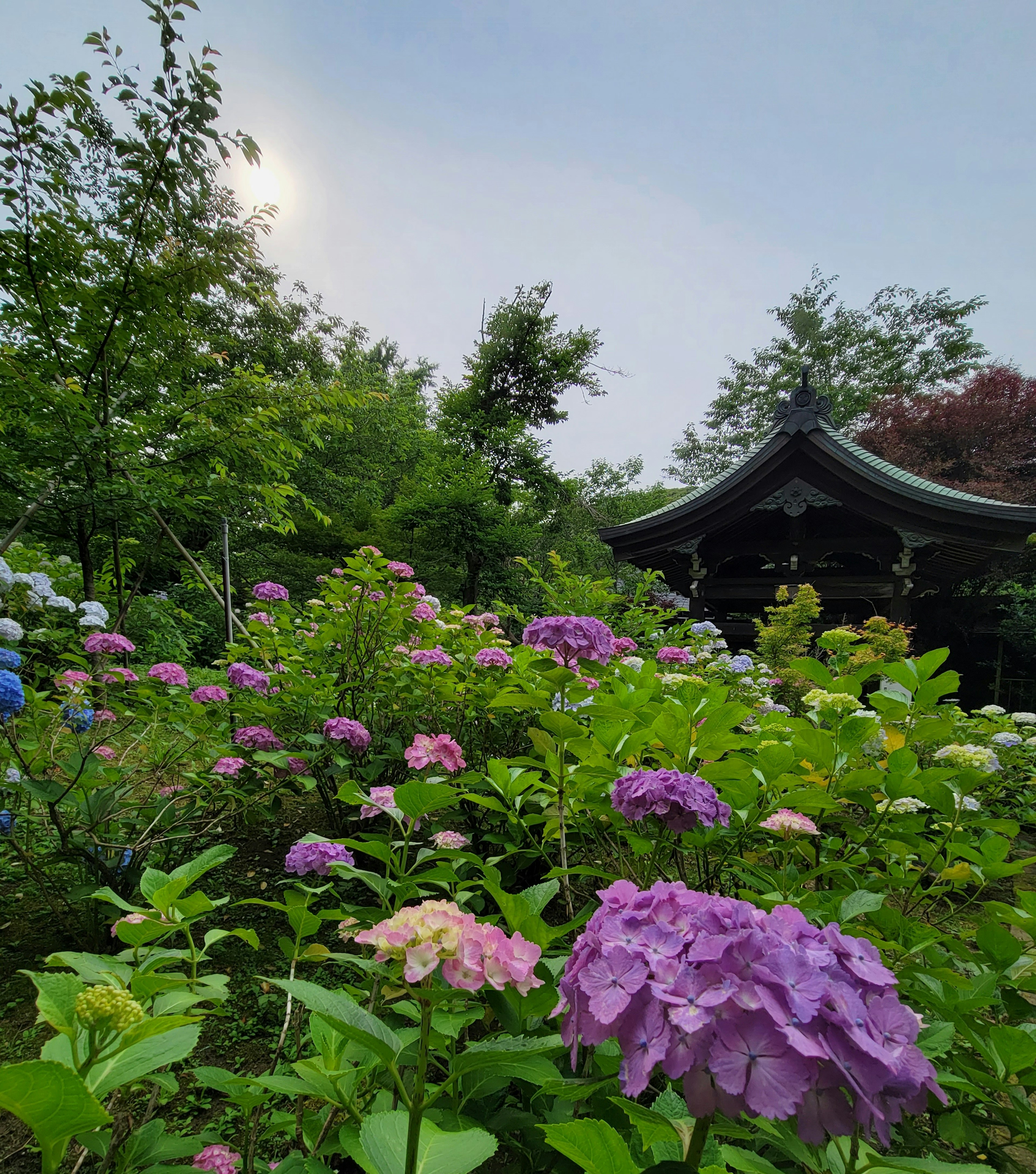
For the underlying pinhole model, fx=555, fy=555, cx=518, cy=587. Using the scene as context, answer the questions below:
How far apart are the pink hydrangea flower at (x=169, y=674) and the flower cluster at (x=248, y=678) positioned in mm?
139

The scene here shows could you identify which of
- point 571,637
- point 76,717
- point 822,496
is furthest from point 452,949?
point 822,496

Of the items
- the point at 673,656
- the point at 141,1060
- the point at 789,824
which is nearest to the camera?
the point at 141,1060

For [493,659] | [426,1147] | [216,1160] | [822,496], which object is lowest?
[216,1160]

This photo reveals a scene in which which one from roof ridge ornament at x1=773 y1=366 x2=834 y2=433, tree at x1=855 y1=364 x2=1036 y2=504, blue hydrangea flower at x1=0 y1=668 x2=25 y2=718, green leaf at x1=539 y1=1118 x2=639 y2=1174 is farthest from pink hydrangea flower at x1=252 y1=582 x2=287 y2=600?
tree at x1=855 y1=364 x2=1036 y2=504

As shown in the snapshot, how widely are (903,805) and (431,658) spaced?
1.32m

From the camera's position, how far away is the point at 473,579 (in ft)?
36.1

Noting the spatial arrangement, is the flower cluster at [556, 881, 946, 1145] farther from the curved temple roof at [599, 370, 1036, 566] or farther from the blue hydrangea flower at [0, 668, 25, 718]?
the curved temple roof at [599, 370, 1036, 566]

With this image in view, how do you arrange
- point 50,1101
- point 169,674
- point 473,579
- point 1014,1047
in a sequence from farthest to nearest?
point 473,579 < point 169,674 < point 1014,1047 < point 50,1101

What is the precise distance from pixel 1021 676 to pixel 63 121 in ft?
46.0

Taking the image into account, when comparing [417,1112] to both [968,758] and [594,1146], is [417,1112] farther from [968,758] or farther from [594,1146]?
[968,758]

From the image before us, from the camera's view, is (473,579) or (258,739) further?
(473,579)

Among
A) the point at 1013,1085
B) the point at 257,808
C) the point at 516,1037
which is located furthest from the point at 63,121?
the point at 1013,1085

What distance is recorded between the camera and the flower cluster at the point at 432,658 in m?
1.86

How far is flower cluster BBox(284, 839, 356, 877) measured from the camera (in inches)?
41.6
